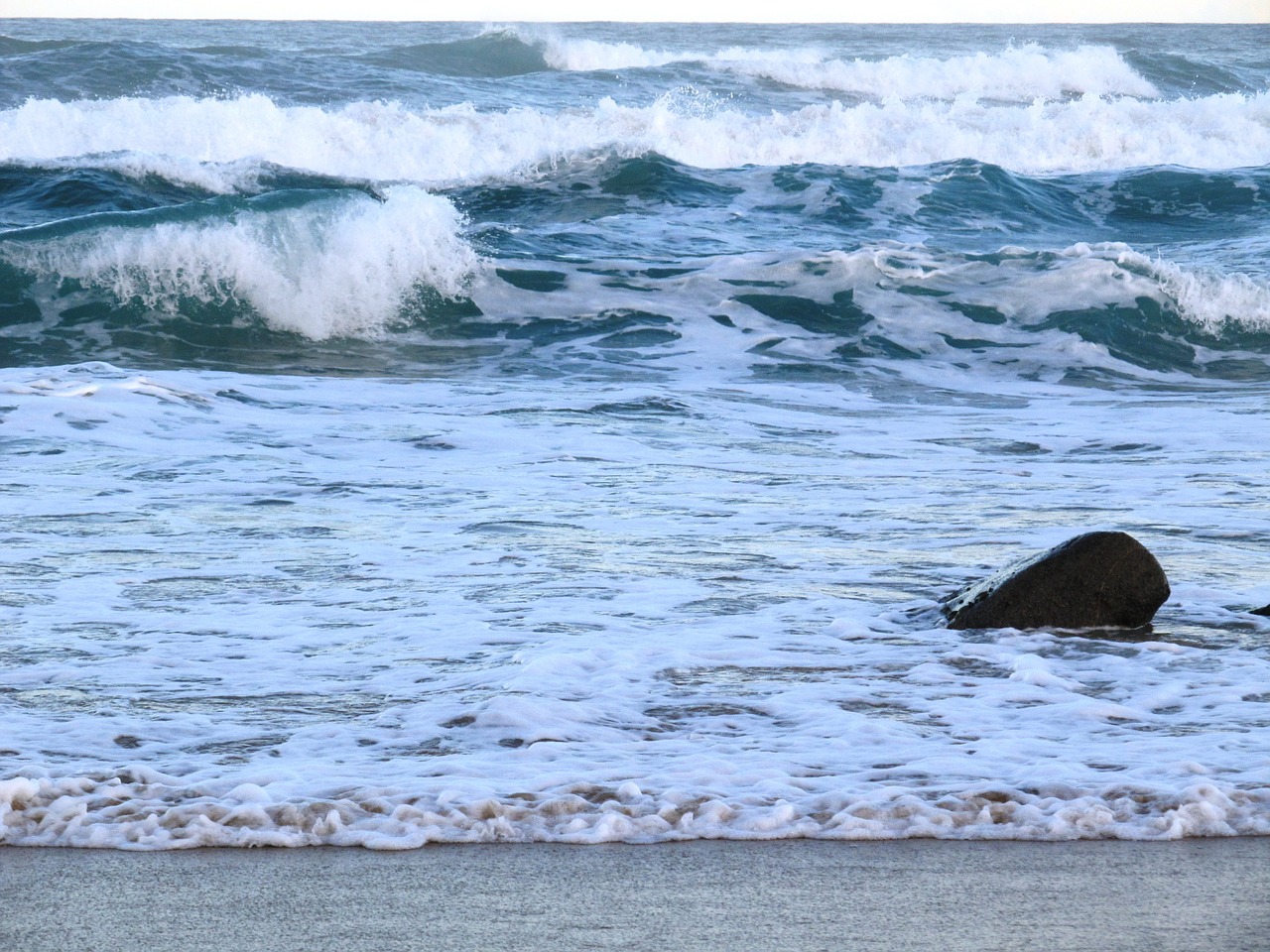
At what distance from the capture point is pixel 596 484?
671cm

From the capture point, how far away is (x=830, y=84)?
3112 centimetres

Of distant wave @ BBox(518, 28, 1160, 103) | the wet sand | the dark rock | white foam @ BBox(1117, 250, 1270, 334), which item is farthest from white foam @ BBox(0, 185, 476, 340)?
distant wave @ BBox(518, 28, 1160, 103)

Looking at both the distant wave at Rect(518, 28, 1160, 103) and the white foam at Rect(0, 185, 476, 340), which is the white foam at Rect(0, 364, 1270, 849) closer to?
the white foam at Rect(0, 185, 476, 340)

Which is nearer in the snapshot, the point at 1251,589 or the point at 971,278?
the point at 1251,589

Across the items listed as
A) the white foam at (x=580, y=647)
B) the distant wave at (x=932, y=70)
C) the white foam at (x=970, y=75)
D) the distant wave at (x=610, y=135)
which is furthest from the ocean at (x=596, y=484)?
the distant wave at (x=932, y=70)

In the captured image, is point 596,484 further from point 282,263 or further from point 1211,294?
point 1211,294

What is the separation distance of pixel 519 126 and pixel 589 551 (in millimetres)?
16731

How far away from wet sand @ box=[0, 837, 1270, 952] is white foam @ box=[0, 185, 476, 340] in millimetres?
9588

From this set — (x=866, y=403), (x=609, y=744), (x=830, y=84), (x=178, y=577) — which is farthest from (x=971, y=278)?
(x=830, y=84)

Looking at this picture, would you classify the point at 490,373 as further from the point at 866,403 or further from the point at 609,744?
the point at 609,744

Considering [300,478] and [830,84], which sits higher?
[830,84]

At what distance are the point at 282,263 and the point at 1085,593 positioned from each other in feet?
31.1

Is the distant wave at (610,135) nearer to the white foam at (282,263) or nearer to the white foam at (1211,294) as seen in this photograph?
the white foam at (282,263)

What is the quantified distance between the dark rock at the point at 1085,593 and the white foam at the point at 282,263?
844 centimetres
